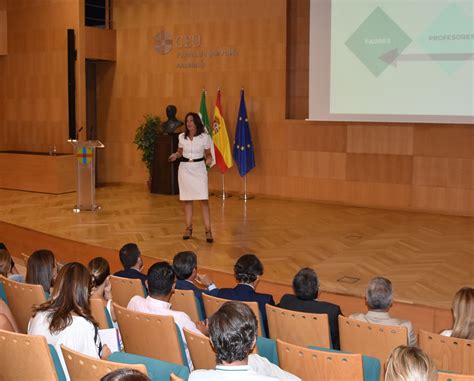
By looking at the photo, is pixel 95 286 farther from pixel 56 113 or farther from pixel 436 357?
pixel 56 113

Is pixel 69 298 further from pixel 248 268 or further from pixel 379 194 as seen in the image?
pixel 379 194

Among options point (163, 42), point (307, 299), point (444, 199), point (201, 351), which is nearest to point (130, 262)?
point (307, 299)

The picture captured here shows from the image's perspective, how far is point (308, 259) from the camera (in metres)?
7.06

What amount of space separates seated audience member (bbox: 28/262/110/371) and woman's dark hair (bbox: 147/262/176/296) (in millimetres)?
502

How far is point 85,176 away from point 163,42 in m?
3.46

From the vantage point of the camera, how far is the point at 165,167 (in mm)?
11641

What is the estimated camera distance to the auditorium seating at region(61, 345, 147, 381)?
8.56ft

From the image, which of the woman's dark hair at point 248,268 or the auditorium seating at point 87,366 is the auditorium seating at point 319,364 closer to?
the auditorium seating at point 87,366

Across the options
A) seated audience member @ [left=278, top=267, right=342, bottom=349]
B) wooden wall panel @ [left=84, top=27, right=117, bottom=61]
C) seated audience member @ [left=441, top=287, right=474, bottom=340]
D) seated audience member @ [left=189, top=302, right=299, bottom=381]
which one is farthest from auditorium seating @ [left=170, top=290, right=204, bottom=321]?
wooden wall panel @ [left=84, top=27, right=117, bottom=61]

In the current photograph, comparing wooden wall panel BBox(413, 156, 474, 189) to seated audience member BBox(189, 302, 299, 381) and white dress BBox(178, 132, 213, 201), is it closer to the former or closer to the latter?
white dress BBox(178, 132, 213, 201)

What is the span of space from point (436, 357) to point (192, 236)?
4.88 metres

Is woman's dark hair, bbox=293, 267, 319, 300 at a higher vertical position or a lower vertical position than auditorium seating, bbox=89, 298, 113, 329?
higher

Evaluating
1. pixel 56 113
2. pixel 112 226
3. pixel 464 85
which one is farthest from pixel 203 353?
pixel 56 113

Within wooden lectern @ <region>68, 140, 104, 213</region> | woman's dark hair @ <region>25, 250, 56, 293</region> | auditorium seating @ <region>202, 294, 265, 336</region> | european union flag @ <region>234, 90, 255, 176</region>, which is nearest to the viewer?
auditorium seating @ <region>202, 294, 265, 336</region>
